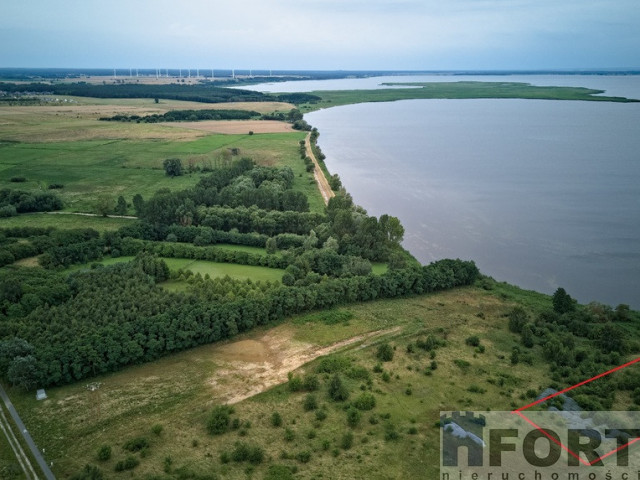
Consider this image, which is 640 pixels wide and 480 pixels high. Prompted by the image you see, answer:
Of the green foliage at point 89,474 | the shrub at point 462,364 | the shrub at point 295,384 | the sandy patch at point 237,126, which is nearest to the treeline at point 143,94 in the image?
the sandy patch at point 237,126

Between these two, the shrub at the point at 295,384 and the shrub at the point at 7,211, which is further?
the shrub at the point at 7,211

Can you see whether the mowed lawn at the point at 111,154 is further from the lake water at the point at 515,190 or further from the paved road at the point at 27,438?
the paved road at the point at 27,438

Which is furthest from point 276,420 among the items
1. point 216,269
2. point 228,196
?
point 228,196

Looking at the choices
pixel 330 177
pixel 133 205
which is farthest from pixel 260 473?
pixel 330 177

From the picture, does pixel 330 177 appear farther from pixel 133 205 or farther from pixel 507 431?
pixel 507 431

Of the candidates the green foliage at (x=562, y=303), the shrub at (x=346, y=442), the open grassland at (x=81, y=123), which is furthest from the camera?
the open grassland at (x=81, y=123)

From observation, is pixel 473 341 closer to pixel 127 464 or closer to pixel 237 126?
pixel 127 464

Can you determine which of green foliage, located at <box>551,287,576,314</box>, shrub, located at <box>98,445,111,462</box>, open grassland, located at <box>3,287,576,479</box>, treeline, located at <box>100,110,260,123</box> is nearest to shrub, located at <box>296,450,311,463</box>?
open grassland, located at <box>3,287,576,479</box>
